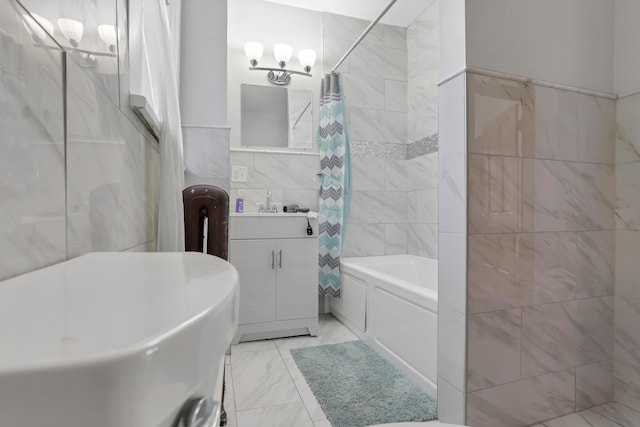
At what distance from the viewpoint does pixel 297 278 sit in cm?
243

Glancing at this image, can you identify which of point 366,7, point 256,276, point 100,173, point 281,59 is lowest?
point 256,276

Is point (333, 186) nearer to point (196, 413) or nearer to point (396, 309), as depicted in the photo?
point (396, 309)

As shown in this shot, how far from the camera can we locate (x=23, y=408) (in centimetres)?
13

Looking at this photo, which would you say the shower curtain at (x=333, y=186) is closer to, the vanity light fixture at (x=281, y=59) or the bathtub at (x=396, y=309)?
the bathtub at (x=396, y=309)

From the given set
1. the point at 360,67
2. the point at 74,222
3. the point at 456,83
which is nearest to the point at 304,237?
the point at 456,83

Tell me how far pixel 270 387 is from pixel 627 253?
1839 mm

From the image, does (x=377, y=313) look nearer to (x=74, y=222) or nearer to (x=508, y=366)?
(x=508, y=366)

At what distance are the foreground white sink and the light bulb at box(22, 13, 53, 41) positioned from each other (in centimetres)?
35

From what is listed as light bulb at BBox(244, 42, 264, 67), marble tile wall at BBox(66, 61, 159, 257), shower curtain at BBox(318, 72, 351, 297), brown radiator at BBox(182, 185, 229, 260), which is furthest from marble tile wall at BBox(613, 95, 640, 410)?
light bulb at BBox(244, 42, 264, 67)

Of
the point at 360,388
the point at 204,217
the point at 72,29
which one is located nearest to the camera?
the point at 72,29

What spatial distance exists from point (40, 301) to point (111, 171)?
0.56m

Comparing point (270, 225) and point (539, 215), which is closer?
point (539, 215)

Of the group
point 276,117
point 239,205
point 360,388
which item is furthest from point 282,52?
point 360,388

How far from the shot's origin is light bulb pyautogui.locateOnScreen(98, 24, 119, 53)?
699 millimetres
